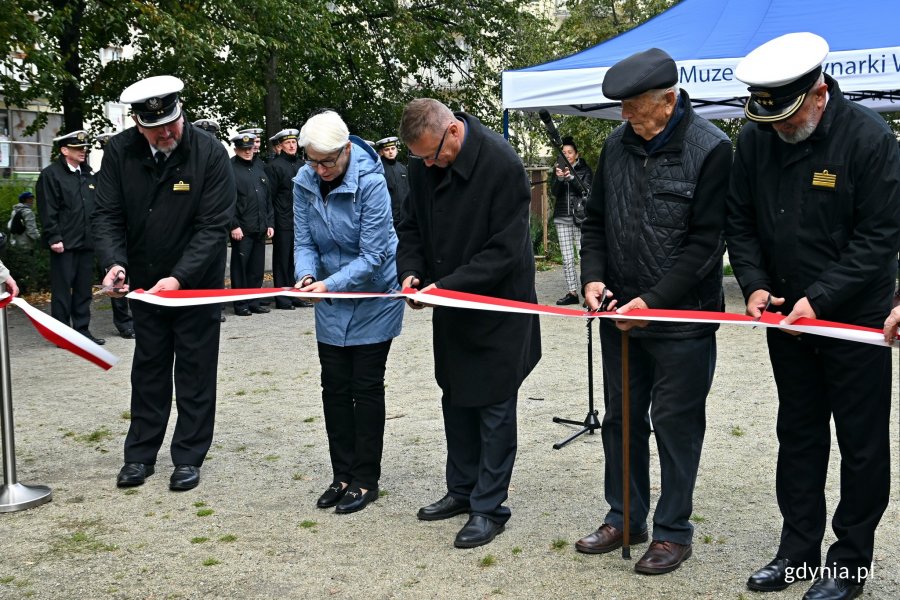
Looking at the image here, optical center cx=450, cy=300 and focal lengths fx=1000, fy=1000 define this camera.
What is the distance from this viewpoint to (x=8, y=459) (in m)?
5.25

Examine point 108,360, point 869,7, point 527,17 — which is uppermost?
point 527,17

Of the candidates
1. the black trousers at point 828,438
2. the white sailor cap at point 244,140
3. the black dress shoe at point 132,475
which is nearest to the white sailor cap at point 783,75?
Result: the black trousers at point 828,438

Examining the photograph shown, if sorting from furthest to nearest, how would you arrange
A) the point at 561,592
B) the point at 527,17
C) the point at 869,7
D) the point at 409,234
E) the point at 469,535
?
the point at 527,17, the point at 869,7, the point at 409,234, the point at 469,535, the point at 561,592

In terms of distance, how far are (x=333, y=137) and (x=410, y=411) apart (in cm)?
283

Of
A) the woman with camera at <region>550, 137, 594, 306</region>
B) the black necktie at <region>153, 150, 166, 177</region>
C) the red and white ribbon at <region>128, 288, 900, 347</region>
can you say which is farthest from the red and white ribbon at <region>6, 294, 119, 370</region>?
the woman with camera at <region>550, 137, 594, 306</region>

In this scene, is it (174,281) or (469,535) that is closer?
(469,535)

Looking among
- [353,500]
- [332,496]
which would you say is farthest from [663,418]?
[332,496]

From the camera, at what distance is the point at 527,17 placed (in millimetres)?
23781

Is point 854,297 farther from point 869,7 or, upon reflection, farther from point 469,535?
point 869,7

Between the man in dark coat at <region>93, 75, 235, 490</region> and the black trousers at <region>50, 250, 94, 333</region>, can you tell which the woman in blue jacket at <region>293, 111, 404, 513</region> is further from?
the black trousers at <region>50, 250, 94, 333</region>

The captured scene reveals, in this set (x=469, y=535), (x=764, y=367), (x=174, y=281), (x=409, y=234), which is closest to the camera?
(x=469, y=535)

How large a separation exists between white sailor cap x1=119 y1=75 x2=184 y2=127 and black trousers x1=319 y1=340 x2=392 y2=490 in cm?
150

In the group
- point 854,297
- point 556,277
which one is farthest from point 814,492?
point 556,277

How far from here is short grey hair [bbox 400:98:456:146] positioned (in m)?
4.37
